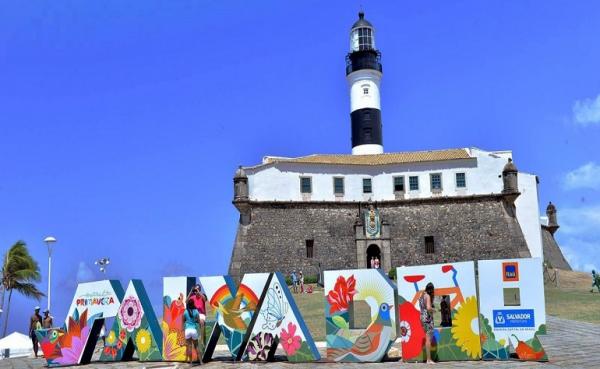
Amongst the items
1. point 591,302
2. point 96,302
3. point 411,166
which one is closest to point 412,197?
point 411,166

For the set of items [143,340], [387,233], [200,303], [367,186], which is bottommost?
[143,340]

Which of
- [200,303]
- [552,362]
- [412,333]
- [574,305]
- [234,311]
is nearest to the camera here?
[552,362]

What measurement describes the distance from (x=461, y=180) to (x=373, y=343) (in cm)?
3152

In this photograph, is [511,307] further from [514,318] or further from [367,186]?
[367,186]

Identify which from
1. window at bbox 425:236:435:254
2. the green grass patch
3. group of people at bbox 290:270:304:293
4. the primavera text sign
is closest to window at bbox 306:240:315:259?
group of people at bbox 290:270:304:293

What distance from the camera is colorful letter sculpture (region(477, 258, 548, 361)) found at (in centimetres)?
1308

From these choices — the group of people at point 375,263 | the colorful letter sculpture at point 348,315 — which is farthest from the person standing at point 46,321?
the group of people at point 375,263

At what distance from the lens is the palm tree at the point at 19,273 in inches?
1394

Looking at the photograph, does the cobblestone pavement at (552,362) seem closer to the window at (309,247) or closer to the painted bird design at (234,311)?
the painted bird design at (234,311)

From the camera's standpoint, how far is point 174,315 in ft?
51.4

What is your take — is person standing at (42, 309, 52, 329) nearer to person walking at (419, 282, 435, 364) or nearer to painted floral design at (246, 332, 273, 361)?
painted floral design at (246, 332, 273, 361)

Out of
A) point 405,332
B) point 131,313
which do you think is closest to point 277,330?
point 405,332

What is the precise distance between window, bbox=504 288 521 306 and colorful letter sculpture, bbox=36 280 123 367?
9530 mm

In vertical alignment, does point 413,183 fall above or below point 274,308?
above
